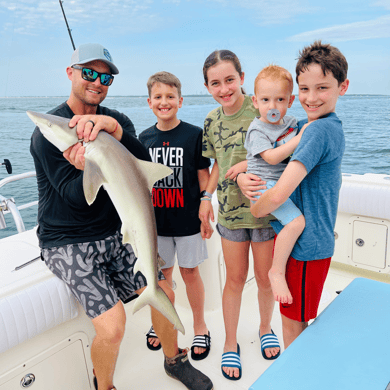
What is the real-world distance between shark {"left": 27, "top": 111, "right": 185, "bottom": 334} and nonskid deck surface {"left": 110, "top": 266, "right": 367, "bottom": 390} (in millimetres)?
1134

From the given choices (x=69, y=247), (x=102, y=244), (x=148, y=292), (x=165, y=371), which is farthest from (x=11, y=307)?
(x=165, y=371)

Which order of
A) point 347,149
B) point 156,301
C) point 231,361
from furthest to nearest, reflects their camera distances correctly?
point 347,149 < point 231,361 < point 156,301

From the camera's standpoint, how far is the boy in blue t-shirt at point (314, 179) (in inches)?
55.5

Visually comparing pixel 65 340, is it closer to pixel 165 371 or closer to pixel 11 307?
pixel 11 307

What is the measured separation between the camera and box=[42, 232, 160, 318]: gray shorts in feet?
5.90

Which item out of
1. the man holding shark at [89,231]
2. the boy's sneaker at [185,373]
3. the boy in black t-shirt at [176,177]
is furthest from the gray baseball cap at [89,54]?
the boy's sneaker at [185,373]

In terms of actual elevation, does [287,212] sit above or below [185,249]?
above

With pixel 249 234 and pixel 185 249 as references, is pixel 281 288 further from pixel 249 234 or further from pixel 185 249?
pixel 185 249

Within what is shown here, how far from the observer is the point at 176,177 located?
2.22 m

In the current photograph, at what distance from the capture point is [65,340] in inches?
77.5

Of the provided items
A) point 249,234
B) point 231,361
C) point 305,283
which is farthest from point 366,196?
point 231,361

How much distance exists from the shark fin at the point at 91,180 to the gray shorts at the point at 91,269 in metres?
0.68

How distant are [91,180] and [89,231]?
2.35 ft

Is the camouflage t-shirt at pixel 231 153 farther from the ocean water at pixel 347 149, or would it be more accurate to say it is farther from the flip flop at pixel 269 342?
the ocean water at pixel 347 149
